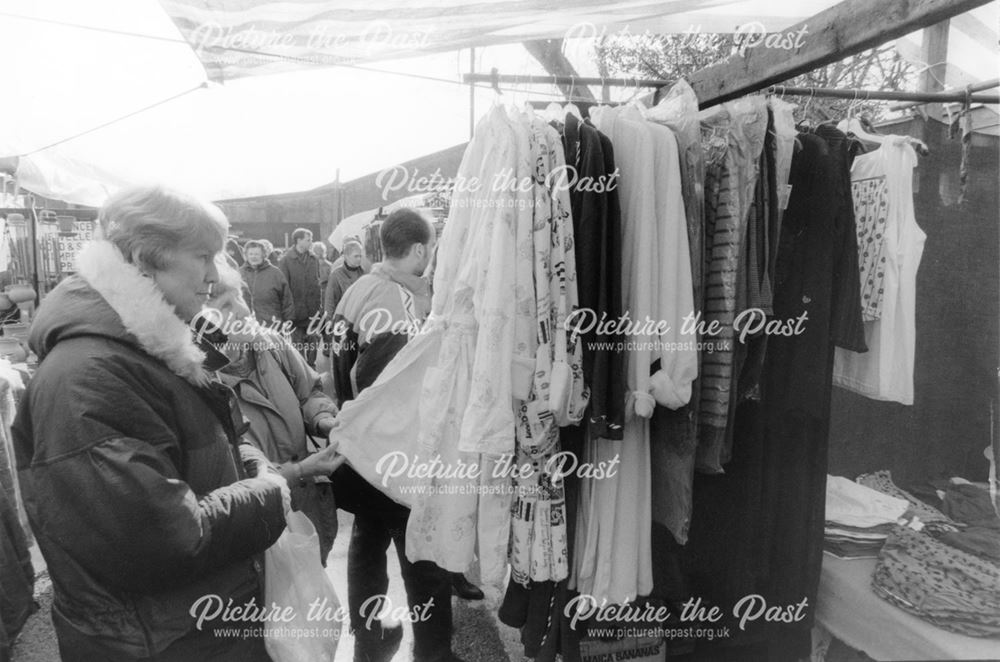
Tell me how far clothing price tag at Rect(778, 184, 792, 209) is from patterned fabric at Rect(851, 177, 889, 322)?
0.47 metres

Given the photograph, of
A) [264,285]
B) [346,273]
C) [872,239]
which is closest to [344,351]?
[872,239]

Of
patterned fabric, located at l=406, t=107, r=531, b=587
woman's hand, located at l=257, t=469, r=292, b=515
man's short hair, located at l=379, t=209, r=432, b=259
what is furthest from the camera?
man's short hair, located at l=379, t=209, r=432, b=259

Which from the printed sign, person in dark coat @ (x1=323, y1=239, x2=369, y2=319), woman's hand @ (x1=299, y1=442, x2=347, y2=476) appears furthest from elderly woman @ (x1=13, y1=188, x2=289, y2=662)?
the printed sign

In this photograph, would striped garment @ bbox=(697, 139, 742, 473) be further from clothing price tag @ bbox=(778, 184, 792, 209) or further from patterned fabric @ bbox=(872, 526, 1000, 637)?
patterned fabric @ bbox=(872, 526, 1000, 637)

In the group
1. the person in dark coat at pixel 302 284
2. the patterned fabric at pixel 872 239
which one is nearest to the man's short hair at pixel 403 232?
the patterned fabric at pixel 872 239

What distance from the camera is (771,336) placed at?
221cm

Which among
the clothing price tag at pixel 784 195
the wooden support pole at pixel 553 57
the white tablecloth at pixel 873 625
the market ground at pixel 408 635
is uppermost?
the wooden support pole at pixel 553 57

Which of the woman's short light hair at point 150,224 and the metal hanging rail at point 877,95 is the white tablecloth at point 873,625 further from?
the woman's short light hair at point 150,224

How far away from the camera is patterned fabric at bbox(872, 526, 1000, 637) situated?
2029 mm

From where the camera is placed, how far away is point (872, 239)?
7.97 feet

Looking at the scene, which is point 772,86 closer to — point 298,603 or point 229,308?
point 229,308

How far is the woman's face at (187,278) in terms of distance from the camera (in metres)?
1.43

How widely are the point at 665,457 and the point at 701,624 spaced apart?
806 mm

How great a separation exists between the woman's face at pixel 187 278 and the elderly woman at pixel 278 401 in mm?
310
